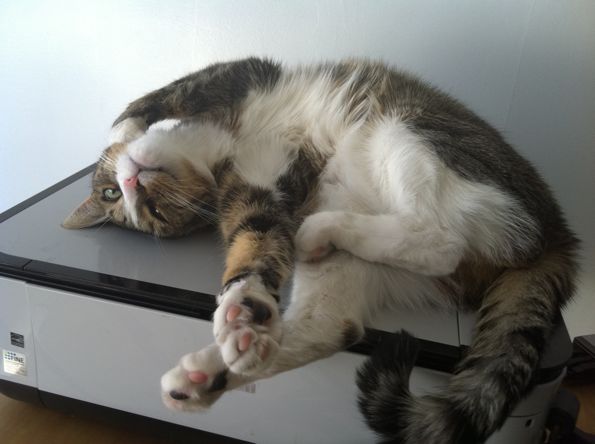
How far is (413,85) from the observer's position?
3.97ft

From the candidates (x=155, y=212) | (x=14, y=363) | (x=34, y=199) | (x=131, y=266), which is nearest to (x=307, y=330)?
(x=131, y=266)

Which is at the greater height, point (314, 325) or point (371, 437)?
point (314, 325)

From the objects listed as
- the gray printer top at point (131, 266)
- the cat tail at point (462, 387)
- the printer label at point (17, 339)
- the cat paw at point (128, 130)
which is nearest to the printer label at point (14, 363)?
the printer label at point (17, 339)

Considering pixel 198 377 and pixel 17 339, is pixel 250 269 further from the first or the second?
pixel 17 339

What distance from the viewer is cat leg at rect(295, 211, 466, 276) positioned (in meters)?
0.93

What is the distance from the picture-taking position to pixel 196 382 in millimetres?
729

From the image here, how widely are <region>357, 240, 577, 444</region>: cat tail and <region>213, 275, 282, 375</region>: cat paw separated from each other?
0.15 metres

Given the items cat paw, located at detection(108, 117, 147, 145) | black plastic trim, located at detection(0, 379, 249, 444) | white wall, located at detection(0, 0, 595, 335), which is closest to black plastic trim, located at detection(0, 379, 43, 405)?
black plastic trim, located at detection(0, 379, 249, 444)

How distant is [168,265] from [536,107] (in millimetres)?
1079

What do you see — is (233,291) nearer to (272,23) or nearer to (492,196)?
(492,196)

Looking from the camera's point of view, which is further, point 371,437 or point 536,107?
point 536,107

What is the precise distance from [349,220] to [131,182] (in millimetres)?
498

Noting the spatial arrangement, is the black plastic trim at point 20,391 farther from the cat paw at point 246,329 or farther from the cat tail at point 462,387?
the cat tail at point 462,387

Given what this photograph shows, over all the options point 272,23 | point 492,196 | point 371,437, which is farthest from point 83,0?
point 371,437
